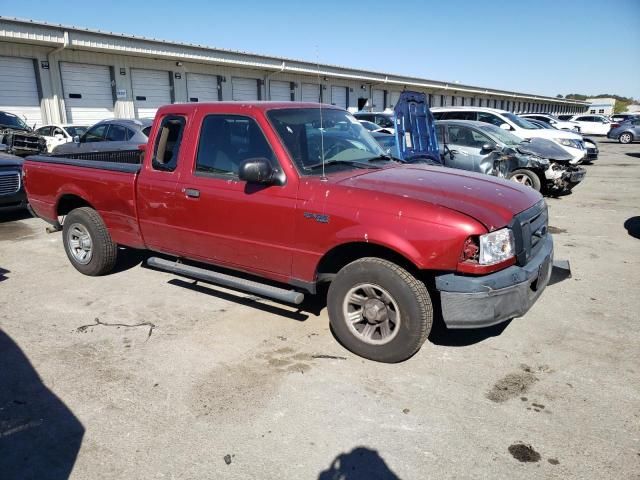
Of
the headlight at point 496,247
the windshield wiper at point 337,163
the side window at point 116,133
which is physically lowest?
the headlight at point 496,247

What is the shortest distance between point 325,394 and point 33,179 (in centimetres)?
478

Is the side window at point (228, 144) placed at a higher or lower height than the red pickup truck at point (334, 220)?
higher

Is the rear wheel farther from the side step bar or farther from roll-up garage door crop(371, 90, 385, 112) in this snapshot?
the side step bar

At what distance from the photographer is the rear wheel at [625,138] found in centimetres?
3045

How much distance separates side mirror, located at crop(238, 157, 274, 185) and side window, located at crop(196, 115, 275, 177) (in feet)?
0.73

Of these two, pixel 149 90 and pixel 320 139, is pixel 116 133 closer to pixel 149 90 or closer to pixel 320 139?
pixel 320 139

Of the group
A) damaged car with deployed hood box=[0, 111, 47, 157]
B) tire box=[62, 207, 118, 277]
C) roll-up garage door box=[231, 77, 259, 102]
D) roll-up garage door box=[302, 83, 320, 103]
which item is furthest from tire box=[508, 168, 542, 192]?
→ roll-up garage door box=[302, 83, 320, 103]

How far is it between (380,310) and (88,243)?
3.69 m

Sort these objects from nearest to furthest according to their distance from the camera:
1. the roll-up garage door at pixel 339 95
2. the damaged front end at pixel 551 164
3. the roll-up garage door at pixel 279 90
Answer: the damaged front end at pixel 551 164 → the roll-up garage door at pixel 279 90 → the roll-up garage door at pixel 339 95

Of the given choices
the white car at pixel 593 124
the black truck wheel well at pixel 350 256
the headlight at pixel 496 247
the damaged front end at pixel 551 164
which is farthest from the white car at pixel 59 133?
the white car at pixel 593 124

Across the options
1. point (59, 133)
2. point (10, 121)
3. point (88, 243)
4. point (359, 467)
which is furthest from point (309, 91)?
point (359, 467)

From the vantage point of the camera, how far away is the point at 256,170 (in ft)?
12.0

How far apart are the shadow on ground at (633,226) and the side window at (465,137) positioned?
10.6 ft

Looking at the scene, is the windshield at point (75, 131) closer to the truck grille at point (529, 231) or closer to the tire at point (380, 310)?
the tire at point (380, 310)
